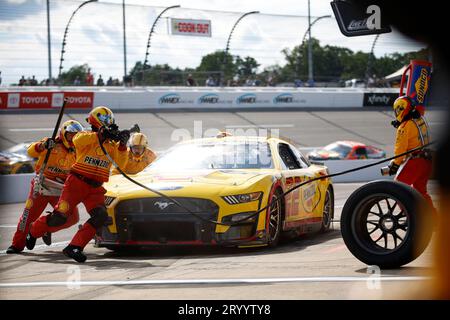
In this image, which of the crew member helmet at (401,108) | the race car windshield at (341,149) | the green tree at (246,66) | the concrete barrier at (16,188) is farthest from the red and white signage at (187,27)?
the crew member helmet at (401,108)

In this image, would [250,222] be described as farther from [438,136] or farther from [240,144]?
[438,136]

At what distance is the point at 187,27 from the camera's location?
32656 millimetres

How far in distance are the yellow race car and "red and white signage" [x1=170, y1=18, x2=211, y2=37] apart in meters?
21.4

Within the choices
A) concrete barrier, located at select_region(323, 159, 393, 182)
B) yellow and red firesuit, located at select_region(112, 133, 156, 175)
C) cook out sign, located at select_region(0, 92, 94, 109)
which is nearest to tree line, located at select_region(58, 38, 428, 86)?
cook out sign, located at select_region(0, 92, 94, 109)

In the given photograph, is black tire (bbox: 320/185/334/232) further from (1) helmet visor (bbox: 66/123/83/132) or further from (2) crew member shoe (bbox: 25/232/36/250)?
(2) crew member shoe (bbox: 25/232/36/250)

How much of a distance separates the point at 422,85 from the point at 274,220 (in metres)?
4.41

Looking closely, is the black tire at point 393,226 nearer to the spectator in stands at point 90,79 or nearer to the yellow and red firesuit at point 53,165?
the yellow and red firesuit at point 53,165

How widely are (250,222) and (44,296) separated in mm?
3134

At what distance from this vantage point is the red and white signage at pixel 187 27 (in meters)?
31.7

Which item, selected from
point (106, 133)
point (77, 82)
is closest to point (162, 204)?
point (106, 133)

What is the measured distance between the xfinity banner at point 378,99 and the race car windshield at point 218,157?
35003 mm
